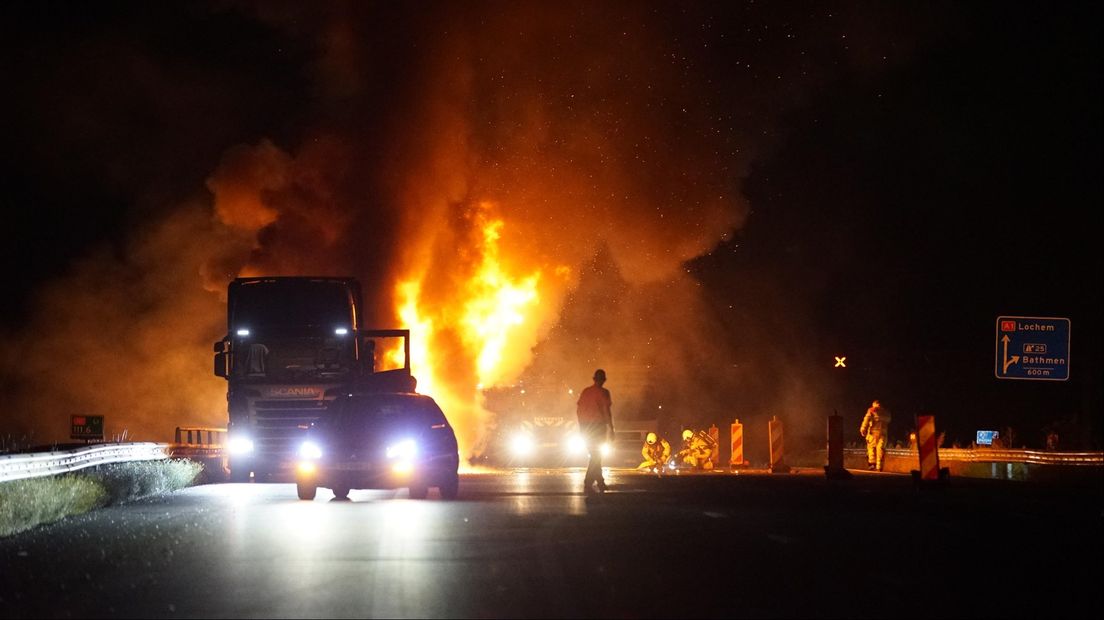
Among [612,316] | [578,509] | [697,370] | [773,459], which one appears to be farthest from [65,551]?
[697,370]

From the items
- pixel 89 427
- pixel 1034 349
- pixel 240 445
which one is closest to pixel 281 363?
pixel 240 445

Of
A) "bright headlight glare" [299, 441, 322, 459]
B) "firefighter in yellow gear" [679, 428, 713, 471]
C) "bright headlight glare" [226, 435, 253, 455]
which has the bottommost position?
"firefighter in yellow gear" [679, 428, 713, 471]

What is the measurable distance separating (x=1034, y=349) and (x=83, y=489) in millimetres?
19130

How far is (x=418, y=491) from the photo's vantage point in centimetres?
2359

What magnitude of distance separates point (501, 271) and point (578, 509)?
2817 cm

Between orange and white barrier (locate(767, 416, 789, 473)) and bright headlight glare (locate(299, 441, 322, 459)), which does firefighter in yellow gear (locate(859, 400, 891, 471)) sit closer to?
orange and white barrier (locate(767, 416, 789, 473))

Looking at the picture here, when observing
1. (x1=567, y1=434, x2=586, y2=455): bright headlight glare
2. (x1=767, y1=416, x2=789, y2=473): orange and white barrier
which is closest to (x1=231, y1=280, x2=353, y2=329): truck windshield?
(x1=767, y1=416, x2=789, y2=473): orange and white barrier

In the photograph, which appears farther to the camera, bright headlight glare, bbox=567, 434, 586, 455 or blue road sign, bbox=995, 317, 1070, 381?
bright headlight glare, bbox=567, 434, 586, 455

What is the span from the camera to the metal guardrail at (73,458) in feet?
67.5

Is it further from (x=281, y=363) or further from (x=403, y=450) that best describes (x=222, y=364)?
(x=403, y=450)

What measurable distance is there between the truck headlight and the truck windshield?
7759 millimetres

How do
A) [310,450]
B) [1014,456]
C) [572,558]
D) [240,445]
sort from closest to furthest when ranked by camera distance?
[572,558] < [310,450] < [240,445] < [1014,456]

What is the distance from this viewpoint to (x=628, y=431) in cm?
3994

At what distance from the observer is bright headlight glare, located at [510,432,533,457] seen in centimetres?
3959
